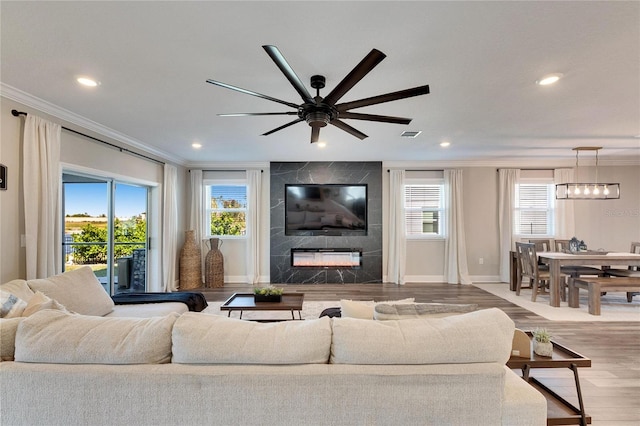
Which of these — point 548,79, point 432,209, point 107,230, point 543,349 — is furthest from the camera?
point 432,209

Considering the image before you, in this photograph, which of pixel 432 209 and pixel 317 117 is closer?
pixel 317 117

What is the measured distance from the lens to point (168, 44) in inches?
83.5

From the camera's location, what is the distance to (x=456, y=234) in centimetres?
648

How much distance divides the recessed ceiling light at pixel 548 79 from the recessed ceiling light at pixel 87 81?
3.92m

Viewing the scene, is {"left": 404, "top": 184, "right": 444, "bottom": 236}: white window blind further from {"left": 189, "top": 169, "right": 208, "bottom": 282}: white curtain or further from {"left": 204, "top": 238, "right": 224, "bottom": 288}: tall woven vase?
{"left": 189, "top": 169, "right": 208, "bottom": 282}: white curtain

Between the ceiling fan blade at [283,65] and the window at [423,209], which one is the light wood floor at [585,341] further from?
the ceiling fan blade at [283,65]

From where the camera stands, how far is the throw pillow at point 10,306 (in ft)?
6.01

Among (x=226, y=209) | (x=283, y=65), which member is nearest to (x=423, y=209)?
(x=226, y=209)

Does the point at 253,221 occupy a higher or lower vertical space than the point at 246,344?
higher

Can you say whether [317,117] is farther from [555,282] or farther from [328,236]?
[555,282]

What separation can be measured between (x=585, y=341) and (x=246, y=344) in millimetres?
3996

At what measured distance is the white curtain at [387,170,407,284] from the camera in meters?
6.56

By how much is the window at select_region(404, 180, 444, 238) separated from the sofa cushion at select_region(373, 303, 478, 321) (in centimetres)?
519

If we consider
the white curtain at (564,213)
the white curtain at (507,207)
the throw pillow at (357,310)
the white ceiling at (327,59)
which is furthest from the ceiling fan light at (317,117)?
the white curtain at (564,213)
